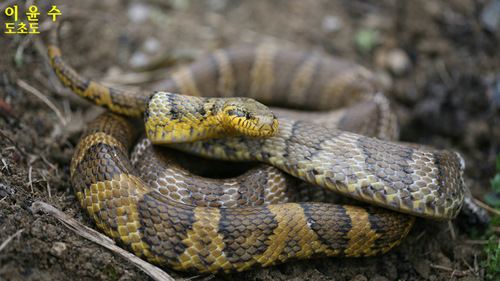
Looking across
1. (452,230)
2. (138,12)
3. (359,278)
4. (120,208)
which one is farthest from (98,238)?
(138,12)

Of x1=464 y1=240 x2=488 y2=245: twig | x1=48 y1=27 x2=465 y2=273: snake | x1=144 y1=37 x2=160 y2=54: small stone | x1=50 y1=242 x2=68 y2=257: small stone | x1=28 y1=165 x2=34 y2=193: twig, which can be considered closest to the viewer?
x1=50 y1=242 x2=68 y2=257: small stone

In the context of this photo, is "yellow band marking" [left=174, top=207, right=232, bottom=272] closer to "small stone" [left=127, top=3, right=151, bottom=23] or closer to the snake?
the snake

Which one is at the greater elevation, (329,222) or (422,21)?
(422,21)

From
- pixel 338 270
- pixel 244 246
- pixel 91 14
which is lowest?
pixel 338 270

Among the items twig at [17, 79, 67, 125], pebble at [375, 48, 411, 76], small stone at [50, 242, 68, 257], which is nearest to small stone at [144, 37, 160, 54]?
twig at [17, 79, 67, 125]

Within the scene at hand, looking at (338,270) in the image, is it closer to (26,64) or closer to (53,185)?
(53,185)

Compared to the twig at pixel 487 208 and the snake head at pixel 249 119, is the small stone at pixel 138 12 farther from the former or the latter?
the twig at pixel 487 208

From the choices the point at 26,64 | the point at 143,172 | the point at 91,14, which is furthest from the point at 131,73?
the point at 143,172
